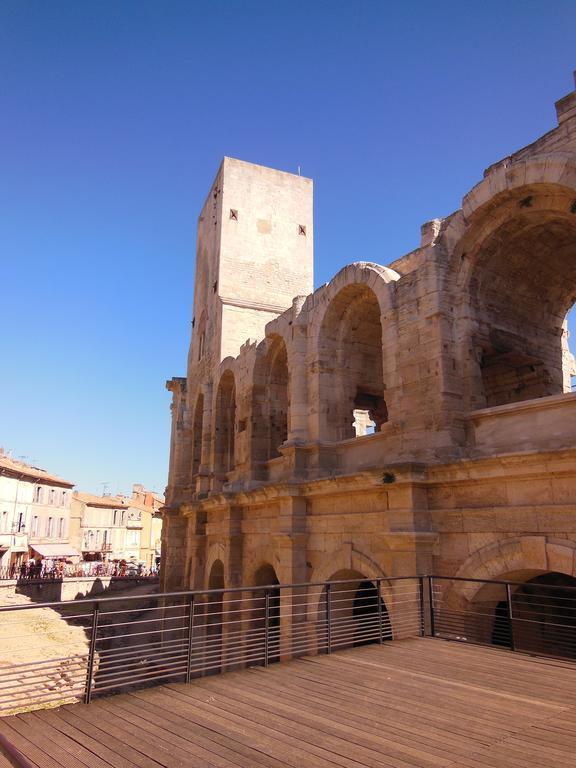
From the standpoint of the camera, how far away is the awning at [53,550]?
3548 cm

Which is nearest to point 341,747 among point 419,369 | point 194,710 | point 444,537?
point 194,710

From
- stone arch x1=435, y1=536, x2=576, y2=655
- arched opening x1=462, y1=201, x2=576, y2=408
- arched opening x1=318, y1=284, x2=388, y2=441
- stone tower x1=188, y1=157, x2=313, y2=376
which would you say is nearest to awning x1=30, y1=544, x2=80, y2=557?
stone tower x1=188, y1=157, x2=313, y2=376

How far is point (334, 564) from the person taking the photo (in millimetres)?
10906

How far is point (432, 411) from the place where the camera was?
9289 millimetres

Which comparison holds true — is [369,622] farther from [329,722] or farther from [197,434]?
[197,434]

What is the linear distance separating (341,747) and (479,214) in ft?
26.9

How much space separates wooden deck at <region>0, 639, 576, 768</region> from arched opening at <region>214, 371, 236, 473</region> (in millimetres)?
12491

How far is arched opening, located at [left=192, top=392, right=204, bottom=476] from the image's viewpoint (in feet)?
70.3

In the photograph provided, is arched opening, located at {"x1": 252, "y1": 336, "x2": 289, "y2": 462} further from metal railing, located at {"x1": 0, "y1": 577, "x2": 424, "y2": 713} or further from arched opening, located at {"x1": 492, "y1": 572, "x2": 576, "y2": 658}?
arched opening, located at {"x1": 492, "y1": 572, "x2": 576, "y2": 658}

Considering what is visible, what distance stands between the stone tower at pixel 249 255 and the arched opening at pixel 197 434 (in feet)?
4.83

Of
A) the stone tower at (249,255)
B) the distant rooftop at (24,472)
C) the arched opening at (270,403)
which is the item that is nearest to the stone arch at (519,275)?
the arched opening at (270,403)

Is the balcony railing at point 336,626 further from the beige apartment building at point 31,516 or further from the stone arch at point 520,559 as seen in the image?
the beige apartment building at point 31,516

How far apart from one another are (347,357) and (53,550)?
31.0 meters

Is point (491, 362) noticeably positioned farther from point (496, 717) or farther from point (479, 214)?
point (496, 717)
